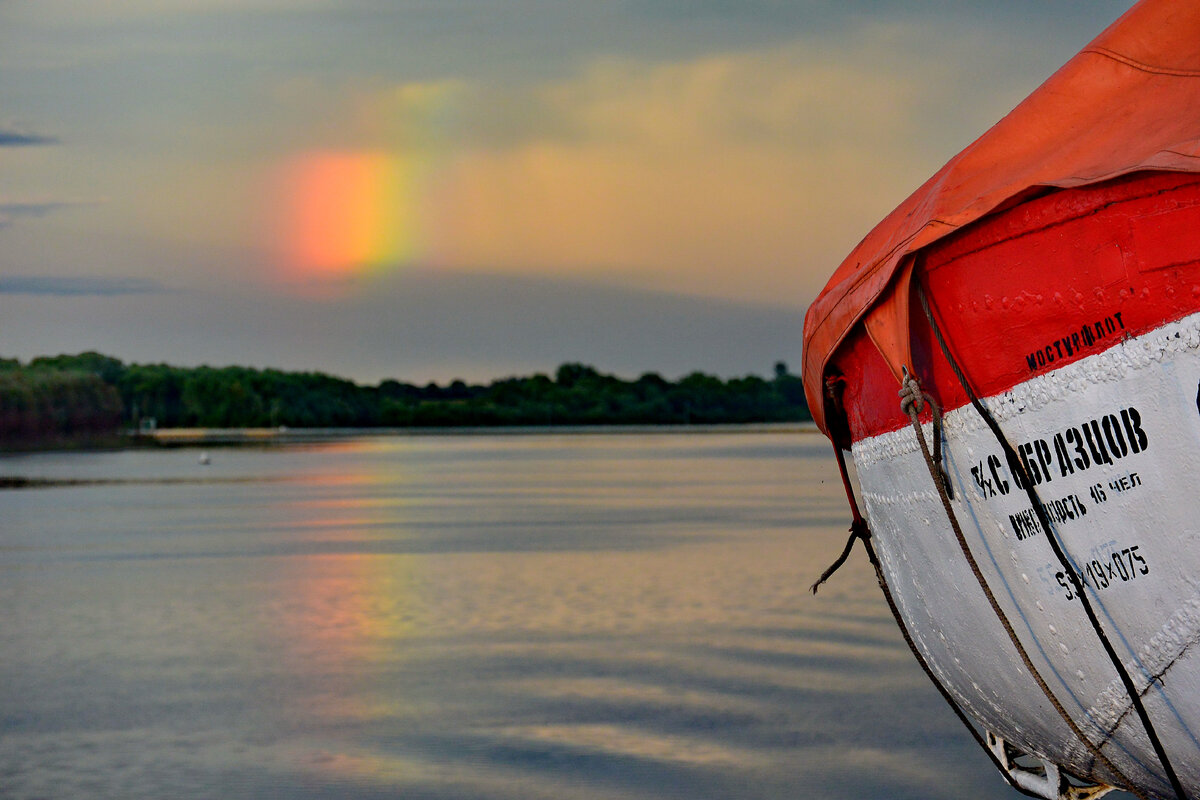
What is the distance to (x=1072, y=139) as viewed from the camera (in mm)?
3256

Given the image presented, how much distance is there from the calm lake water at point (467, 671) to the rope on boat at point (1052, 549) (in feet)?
8.50

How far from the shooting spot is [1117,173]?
2.86 m

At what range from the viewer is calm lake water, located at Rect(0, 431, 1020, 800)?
624 cm

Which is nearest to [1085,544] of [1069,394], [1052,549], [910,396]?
[1052,549]

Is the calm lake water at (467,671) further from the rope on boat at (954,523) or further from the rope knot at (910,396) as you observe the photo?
the rope knot at (910,396)

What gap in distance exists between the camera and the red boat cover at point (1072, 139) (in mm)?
2990

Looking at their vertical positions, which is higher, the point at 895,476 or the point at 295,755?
the point at 895,476

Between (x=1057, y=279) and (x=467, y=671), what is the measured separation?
20.8 ft

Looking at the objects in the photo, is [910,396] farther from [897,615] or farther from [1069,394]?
[897,615]

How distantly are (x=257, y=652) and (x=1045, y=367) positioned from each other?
763 cm

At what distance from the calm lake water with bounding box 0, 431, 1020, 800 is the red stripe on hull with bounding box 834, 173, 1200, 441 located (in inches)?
126

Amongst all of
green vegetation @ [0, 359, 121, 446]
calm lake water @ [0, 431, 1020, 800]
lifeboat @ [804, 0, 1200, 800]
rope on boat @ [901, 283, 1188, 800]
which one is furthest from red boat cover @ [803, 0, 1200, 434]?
green vegetation @ [0, 359, 121, 446]

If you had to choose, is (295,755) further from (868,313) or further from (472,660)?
(868,313)

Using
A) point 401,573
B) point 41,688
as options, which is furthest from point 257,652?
point 401,573
